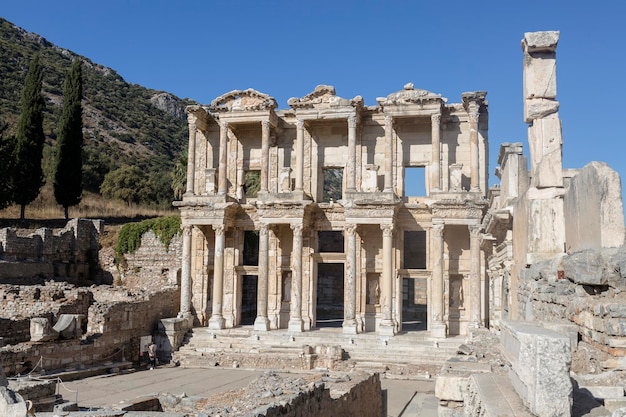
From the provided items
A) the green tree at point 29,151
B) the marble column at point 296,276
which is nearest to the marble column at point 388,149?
the marble column at point 296,276

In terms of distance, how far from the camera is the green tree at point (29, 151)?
34438 millimetres

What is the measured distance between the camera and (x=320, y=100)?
24.4 m

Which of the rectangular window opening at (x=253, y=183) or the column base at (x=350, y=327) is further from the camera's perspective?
the rectangular window opening at (x=253, y=183)

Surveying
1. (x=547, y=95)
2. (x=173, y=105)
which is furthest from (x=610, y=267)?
(x=173, y=105)

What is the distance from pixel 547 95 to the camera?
10.6 meters

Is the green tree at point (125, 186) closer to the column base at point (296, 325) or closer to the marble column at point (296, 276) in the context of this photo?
the marble column at point (296, 276)

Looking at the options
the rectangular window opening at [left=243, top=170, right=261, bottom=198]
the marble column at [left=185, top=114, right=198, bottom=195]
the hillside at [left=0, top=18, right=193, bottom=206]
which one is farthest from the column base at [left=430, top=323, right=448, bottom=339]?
the hillside at [left=0, top=18, right=193, bottom=206]

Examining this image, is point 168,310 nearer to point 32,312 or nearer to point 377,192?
point 32,312

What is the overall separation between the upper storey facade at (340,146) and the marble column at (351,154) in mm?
41

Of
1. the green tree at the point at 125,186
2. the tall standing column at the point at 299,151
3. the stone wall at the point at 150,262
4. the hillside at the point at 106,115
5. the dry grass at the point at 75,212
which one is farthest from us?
the hillside at the point at 106,115

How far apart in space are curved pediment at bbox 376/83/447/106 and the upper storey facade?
0.04 metres

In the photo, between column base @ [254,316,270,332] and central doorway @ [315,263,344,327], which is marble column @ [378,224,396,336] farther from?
central doorway @ [315,263,344,327]

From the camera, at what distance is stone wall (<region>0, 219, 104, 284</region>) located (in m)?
26.8

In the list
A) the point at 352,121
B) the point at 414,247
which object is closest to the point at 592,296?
the point at 352,121
